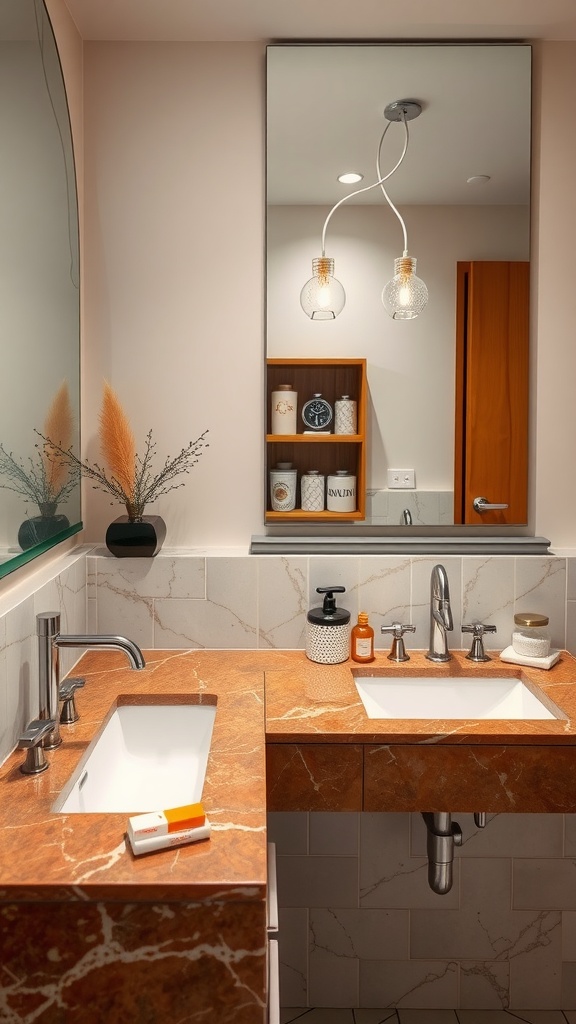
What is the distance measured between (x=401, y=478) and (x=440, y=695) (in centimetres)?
56

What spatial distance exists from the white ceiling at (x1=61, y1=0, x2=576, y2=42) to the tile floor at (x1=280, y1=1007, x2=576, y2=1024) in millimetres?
2483

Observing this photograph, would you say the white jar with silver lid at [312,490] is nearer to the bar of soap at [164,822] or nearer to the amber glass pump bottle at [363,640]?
the amber glass pump bottle at [363,640]

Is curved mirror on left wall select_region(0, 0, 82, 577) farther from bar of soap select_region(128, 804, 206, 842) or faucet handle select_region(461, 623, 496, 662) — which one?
faucet handle select_region(461, 623, 496, 662)

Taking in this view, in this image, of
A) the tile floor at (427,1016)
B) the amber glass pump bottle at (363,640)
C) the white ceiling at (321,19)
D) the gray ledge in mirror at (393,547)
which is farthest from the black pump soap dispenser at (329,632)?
the white ceiling at (321,19)

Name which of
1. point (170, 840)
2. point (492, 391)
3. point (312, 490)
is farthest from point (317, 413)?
point (170, 840)

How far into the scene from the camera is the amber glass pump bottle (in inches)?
69.4

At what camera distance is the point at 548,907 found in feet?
6.31

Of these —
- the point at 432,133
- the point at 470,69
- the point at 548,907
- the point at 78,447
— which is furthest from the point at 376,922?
the point at 470,69

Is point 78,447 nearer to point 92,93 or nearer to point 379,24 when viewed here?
point 92,93

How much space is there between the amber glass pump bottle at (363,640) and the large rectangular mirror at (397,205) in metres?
0.33

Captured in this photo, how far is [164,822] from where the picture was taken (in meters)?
1.00

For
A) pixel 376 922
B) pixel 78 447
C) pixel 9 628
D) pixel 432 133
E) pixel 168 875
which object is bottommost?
pixel 376 922

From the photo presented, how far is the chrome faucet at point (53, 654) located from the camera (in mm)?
1288

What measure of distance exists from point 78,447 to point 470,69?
4.54 feet
